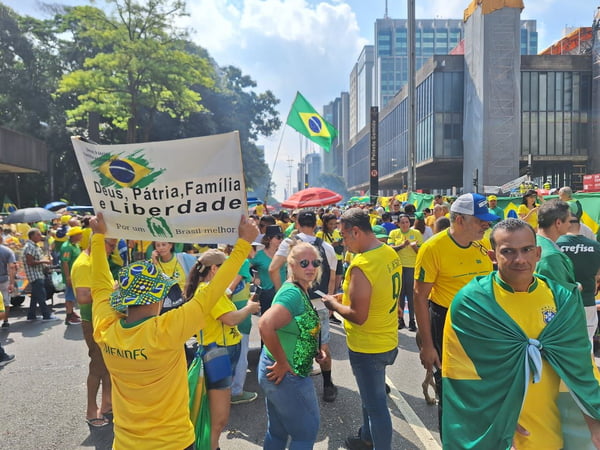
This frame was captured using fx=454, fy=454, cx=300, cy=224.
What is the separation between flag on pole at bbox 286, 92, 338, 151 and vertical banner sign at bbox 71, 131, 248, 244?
6900 millimetres

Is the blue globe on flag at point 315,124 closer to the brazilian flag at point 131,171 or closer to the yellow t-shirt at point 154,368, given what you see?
the brazilian flag at point 131,171

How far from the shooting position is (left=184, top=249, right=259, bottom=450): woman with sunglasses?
340 centimetres

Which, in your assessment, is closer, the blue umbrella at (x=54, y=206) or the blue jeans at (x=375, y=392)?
the blue jeans at (x=375, y=392)

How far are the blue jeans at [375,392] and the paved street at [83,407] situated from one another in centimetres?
75

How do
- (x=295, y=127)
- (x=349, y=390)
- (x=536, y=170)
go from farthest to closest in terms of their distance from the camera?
(x=536, y=170)
(x=295, y=127)
(x=349, y=390)

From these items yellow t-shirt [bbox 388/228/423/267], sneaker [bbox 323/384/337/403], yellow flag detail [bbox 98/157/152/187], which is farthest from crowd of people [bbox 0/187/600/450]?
yellow t-shirt [bbox 388/228/423/267]

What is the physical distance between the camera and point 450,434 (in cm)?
243

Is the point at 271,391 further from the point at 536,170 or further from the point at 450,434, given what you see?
the point at 536,170

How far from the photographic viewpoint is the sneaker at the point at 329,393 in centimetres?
479

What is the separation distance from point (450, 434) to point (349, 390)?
275 centimetres

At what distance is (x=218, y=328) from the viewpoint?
372 cm

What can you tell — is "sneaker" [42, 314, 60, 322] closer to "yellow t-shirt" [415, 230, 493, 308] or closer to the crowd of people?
the crowd of people

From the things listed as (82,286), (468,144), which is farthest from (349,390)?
(468,144)

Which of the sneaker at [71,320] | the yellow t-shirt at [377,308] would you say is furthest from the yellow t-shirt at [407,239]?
the sneaker at [71,320]
